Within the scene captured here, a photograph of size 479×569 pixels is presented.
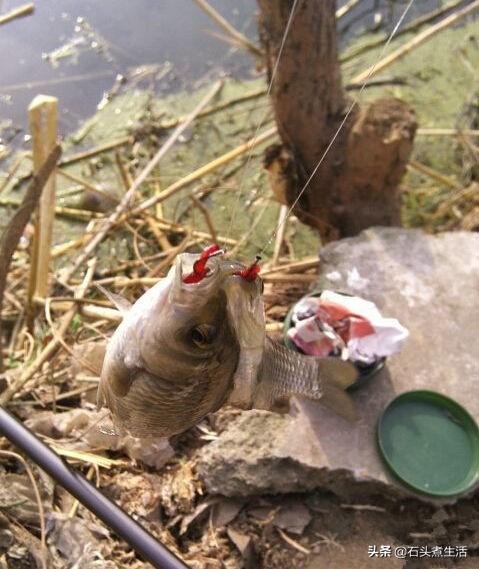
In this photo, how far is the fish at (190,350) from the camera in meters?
1.06

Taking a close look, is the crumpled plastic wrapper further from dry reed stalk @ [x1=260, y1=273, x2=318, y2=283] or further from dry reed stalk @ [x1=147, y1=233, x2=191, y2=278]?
dry reed stalk @ [x1=147, y1=233, x2=191, y2=278]

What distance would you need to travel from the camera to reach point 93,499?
151cm

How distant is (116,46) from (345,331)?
3692mm

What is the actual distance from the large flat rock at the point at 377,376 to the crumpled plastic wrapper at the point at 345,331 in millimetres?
250

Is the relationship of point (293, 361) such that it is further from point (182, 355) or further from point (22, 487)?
point (22, 487)

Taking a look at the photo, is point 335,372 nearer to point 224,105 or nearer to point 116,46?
point 224,105

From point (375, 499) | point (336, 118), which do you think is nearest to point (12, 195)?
point (336, 118)

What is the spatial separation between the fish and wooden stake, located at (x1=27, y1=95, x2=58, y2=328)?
1390 millimetres

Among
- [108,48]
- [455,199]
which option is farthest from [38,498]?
[108,48]

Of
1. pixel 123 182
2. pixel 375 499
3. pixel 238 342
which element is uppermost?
pixel 238 342

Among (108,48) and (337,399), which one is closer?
(337,399)

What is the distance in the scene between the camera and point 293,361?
1.58 m

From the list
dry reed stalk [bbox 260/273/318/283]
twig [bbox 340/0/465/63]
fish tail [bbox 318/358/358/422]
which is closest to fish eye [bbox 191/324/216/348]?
fish tail [bbox 318/358/358/422]

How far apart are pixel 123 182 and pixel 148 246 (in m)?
0.61
